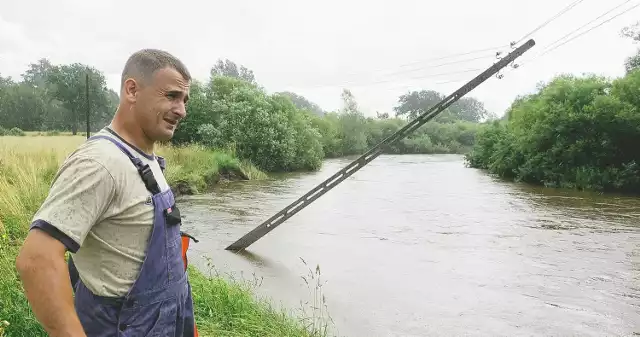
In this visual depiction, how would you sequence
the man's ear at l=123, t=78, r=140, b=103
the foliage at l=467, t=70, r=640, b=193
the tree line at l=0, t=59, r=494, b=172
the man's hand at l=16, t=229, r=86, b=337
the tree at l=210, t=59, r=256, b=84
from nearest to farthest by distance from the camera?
the man's hand at l=16, t=229, r=86, b=337 → the man's ear at l=123, t=78, r=140, b=103 → the foliage at l=467, t=70, r=640, b=193 → the tree line at l=0, t=59, r=494, b=172 → the tree at l=210, t=59, r=256, b=84

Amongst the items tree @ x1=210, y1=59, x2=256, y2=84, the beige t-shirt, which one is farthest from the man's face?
tree @ x1=210, y1=59, x2=256, y2=84

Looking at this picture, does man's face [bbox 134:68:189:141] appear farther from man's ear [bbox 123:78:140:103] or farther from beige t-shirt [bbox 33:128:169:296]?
beige t-shirt [bbox 33:128:169:296]

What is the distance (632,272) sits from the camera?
9461 millimetres

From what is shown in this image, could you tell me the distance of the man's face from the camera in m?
1.78

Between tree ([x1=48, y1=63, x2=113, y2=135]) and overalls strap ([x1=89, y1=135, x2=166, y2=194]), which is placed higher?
tree ([x1=48, y1=63, x2=113, y2=135])

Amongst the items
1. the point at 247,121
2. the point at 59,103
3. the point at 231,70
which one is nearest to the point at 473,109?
the point at 231,70

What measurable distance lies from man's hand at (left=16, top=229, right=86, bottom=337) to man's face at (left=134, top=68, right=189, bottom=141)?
55 cm

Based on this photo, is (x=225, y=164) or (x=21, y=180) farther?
(x=225, y=164)

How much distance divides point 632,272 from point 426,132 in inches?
2119

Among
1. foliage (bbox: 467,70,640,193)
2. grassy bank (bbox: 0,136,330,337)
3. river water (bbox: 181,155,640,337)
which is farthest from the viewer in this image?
foliage (bbox: 467,70,640,193)

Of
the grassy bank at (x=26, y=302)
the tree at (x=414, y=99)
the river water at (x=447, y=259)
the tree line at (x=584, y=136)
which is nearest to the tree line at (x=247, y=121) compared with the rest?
the tree line at (x=584, y=136)

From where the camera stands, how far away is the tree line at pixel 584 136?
67.9ft

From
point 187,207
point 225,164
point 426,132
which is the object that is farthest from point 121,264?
point 426,132

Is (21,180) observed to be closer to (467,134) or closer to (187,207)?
(187,207)
